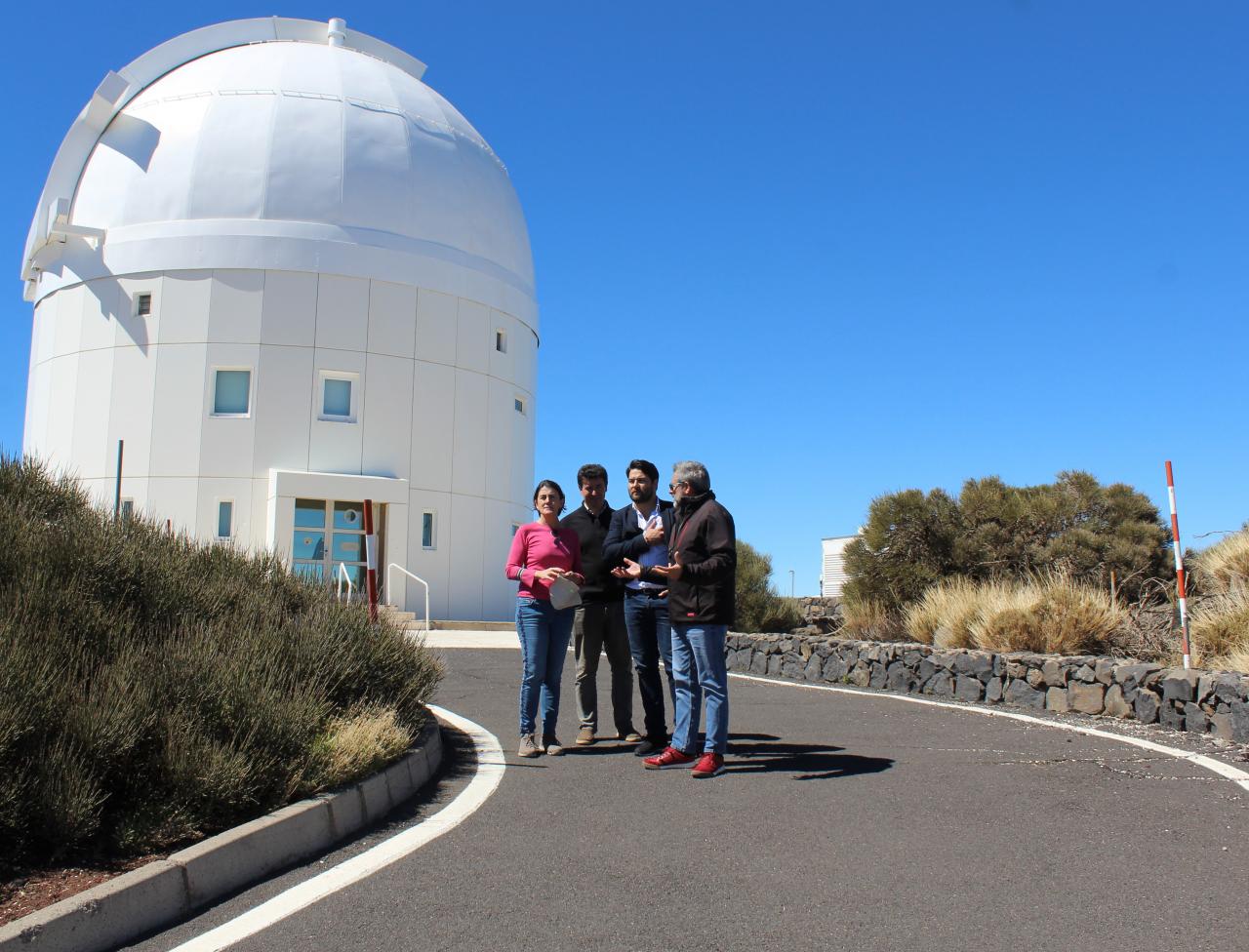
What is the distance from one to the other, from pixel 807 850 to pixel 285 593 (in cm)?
471

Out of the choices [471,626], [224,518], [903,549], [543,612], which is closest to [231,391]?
[224,518]

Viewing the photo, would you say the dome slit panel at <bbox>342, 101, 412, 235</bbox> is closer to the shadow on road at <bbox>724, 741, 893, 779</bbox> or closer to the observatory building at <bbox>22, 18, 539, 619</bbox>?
the observatory building at <bbox>22, 18, 539, 619</bbox>

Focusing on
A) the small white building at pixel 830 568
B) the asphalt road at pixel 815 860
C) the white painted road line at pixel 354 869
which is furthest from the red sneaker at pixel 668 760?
the small white building at pixel 830 568

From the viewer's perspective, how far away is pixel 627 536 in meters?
7.05

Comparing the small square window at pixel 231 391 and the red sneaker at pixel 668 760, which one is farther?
the small square window at pixel 231 391

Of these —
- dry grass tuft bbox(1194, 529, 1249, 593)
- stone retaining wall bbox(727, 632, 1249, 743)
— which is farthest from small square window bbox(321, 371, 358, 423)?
dry grass tuft bbox(1194, 529, 1249, 593)

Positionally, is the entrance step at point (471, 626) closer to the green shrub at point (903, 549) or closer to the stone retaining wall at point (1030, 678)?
the green shrub at point (903, 549)

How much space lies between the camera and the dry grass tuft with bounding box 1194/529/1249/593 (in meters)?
12.8

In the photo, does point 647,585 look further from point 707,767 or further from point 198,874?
point 198,874

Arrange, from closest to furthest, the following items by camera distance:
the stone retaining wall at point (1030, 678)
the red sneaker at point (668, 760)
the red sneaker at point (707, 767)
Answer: the red sneaker at point (707, 767)
the red sneaker at point (668, 760)
the stone retaining wall at point (1030, 678)

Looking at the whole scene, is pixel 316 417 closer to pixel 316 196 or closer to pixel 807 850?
pixel 316 196

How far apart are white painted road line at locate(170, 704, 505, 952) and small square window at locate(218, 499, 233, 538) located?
54.3 feet

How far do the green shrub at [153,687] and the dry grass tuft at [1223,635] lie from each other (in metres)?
6.35

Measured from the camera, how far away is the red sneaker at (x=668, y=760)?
645 cm
